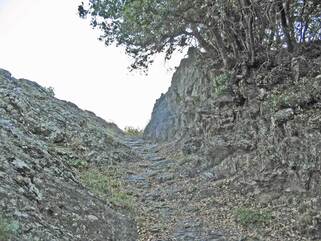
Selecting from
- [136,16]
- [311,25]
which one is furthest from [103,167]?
[311,25]

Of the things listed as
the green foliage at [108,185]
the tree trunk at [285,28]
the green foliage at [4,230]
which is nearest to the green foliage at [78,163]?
the green foliage at [108,185]

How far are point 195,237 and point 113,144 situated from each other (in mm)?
8053

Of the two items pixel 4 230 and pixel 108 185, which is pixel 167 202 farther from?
pixel 4 230

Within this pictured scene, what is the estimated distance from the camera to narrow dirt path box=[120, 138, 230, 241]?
7712 millimetres

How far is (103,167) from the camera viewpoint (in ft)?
40.9

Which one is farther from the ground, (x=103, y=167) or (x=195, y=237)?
(x=103, y=167)

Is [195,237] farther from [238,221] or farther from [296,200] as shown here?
[296,200]

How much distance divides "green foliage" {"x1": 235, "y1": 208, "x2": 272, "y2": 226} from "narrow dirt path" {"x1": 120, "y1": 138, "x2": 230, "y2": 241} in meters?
0.53

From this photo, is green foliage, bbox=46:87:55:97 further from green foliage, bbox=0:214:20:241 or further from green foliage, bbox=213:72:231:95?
green foliage, bbox=0:214:20:241

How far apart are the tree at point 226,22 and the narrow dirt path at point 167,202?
3724 millimetres

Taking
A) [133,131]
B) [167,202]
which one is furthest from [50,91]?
[167,202]

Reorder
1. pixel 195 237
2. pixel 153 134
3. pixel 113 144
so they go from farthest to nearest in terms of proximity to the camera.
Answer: pixel 153 134 < pixel 113 144 < pixel 195 237

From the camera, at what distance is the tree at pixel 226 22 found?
1172cm

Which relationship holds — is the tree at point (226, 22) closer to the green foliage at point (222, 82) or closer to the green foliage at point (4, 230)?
the green foliage at point (222, 82)
